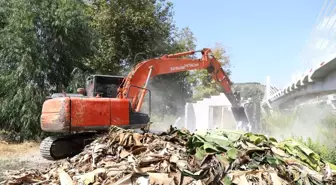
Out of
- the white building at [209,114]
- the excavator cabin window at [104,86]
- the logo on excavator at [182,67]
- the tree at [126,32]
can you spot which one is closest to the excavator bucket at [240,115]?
the logo on excavator at [182,67]

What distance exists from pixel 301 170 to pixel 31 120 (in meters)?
15.2

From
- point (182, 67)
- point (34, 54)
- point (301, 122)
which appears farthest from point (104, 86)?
point (301, 122)

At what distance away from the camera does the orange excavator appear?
8.65 meters

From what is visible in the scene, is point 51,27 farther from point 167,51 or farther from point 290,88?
point 290,88

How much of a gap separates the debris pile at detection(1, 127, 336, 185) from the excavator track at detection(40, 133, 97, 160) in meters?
4.28

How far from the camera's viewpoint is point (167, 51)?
83.7ft

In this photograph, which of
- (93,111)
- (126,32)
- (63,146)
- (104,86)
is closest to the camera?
(93,111)

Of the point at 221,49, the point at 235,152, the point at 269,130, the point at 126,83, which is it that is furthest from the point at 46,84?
the point at 221,49

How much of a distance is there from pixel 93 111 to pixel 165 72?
11.1 feet

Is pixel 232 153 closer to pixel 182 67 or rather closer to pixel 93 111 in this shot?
pixel 93 111

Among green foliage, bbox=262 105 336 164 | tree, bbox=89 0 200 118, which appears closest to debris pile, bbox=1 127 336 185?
green foliage, bbox=262 105 336 164

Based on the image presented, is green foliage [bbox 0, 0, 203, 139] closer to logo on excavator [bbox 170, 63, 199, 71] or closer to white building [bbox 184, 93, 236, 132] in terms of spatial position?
logo on excavator [bbox 170, 63, 199, 71]

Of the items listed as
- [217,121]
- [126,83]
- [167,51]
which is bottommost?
[217,121]

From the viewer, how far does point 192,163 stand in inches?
165
